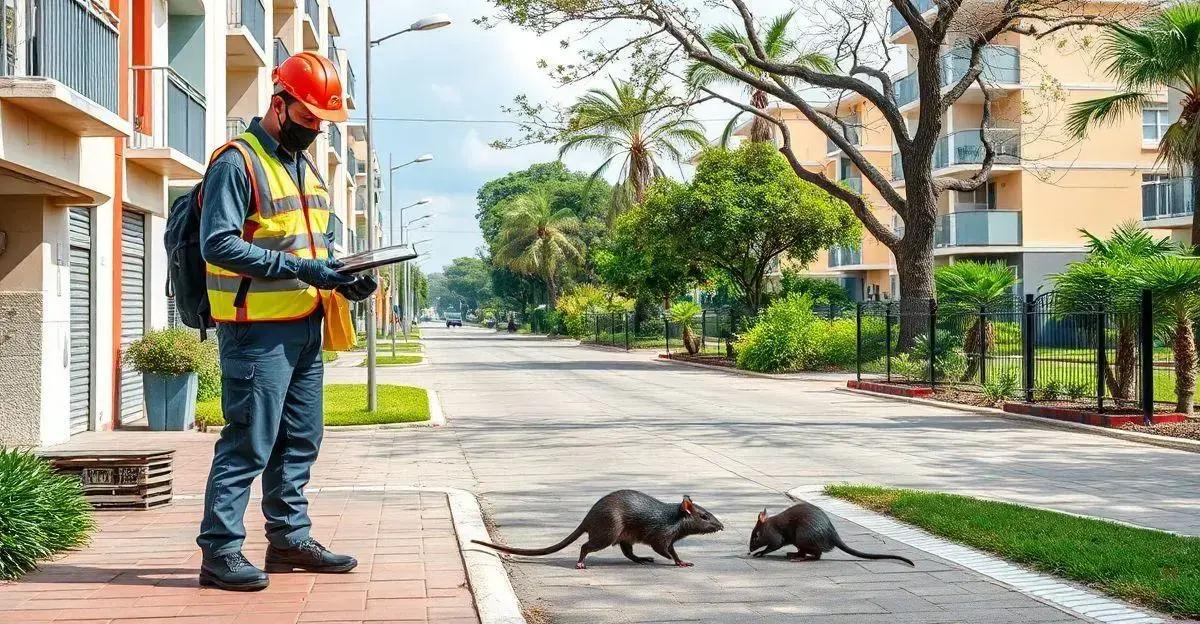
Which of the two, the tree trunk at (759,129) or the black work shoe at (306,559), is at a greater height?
the tree trunk at (759,129)

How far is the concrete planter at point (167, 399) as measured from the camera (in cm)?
1483

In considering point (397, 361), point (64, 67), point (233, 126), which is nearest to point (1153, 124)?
point (397, 361)

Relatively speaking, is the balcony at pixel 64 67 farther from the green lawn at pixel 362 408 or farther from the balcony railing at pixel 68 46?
the green lawn at pixel 362 408

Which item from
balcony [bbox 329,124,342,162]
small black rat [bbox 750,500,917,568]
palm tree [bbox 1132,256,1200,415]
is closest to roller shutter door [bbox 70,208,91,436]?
small black rat [bbox 750,500,917,568]

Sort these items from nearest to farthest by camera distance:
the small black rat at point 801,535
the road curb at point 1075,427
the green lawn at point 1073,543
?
the green lawn at point 1073,543
the small black rat at point 801,535
the road curb at point 1075,427

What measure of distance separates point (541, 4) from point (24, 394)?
1263 cm

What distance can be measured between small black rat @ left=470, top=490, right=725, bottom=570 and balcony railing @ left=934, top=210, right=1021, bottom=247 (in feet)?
123

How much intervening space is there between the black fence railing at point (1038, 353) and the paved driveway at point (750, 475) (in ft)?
3.96

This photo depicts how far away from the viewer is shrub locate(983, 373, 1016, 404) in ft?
63.2

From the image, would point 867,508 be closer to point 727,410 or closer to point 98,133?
point 98,133

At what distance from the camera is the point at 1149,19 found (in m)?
22.9

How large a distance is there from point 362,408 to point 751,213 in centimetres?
1787

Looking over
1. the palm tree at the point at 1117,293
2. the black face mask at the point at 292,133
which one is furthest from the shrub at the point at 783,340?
the black face mask at the point at 292,133

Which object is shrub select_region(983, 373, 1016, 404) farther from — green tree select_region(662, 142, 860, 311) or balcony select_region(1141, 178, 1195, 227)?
balcony select_region(1141, 178, 1195, 227)
